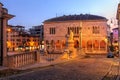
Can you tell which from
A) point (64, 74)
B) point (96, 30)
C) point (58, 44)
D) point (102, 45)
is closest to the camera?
point (64, 74)

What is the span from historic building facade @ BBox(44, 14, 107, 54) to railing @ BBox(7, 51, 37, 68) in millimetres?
67231

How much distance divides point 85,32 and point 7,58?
8185 centimetres

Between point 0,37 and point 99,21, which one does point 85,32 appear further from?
point 0,37

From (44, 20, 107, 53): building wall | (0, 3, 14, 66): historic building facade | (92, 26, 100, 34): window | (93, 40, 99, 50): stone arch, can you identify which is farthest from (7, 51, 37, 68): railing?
(92, 26, 100, 34): window

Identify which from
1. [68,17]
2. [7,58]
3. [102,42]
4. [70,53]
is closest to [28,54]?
[7,58]

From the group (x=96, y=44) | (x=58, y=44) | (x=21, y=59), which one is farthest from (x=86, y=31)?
(x=21, y=59)

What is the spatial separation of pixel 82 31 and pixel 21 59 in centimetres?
7758

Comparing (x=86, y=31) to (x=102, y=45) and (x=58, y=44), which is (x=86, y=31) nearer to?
(x=102, y=45)

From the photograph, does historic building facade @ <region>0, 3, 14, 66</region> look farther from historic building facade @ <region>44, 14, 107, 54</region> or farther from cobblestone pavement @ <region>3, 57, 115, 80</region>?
historic building facade @ <region>44, 14, 107, 54</region>

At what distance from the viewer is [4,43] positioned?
2877cm

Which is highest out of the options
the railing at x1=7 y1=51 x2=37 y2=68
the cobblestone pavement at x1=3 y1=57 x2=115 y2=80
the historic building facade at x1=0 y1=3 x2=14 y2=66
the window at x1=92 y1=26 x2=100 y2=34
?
the window at x1=92 y1=26 x2=100 y2=34

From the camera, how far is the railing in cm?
2711

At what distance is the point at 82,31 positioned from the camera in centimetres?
10669

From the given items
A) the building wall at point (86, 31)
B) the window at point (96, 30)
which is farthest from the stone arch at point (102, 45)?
the window at point (96, 30)
